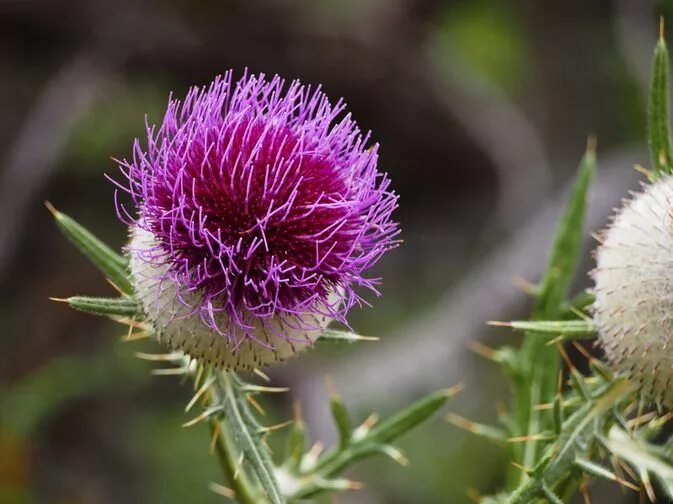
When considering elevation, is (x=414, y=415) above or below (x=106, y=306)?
above

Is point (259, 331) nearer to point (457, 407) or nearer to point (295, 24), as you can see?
point (457, 407)

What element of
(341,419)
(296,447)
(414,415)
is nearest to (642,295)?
(414,415)

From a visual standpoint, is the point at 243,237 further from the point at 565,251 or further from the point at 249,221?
the point at 565,251

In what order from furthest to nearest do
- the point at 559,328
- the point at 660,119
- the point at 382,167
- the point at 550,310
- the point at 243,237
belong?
the point at 382,167, the point at 550,310, the point at 660,119, the point at 559,328, the point at 243,237

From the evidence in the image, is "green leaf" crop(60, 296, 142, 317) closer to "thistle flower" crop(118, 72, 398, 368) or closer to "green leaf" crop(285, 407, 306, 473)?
"thistle flower" crop(118, 72, 398, 368)

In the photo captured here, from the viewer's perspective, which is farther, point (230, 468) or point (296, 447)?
point (296, 447)
